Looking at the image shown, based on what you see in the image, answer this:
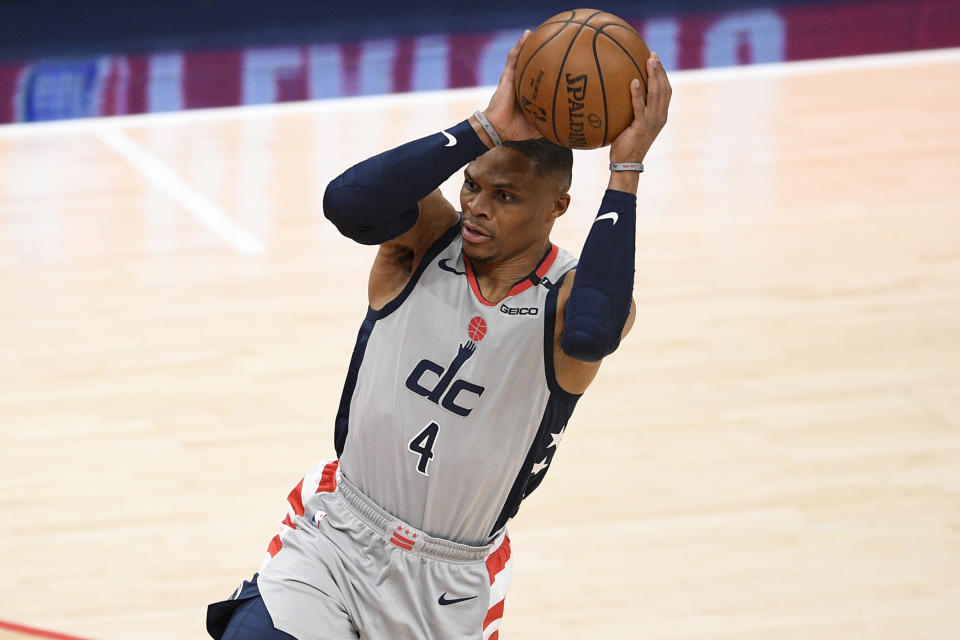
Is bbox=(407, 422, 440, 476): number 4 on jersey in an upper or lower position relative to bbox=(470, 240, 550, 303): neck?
lower

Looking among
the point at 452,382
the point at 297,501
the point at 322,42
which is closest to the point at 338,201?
the point at 452,382

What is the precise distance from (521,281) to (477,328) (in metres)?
0.15

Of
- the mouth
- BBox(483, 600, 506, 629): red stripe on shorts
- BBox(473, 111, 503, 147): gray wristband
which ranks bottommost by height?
BBox(483, 600, 506, 629): red stripe on shorts

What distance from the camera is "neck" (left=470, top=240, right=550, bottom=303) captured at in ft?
10.9

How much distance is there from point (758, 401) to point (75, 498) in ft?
9.55

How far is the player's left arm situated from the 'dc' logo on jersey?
295 mm

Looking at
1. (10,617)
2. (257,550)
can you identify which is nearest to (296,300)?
(257,550)

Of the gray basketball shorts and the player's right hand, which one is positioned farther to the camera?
the gray basketball shorts

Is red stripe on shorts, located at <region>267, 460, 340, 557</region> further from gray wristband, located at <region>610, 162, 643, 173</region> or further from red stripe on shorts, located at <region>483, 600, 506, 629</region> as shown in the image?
gray wristband, located at <region>610, 162, 643, 173</region>

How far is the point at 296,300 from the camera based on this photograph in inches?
288

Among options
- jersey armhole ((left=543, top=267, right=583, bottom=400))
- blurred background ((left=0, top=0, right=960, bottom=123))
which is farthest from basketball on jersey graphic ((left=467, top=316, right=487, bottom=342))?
blurred background ((left=0, top=0, right=960, bottom=123))

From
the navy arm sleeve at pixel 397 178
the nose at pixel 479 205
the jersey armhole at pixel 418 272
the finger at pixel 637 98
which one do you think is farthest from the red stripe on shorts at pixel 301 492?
the finger at pixel 637 98

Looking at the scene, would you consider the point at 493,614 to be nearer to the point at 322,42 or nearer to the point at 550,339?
the point at 550,339

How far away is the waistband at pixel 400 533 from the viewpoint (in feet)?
11.0
